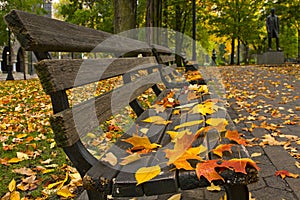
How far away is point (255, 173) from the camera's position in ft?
4.21

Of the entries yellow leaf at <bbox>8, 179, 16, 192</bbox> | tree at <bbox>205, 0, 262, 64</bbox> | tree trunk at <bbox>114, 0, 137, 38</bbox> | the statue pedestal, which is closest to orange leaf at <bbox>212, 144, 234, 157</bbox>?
yellow leaf at <bbox>8, 179, 16, 192</bbox>

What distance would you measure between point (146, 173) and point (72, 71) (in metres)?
0.61

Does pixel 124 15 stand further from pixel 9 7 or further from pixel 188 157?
pixel 9 7

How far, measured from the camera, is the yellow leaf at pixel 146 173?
4.18ft

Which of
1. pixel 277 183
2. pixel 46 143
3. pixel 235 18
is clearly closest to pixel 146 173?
pixel 277 183

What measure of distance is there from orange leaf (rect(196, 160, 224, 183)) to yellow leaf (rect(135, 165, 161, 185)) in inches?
6.8

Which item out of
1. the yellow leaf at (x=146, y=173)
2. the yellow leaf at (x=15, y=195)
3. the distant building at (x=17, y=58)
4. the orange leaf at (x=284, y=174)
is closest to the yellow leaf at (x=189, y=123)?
the yellow leaf at (x=146, y=173)

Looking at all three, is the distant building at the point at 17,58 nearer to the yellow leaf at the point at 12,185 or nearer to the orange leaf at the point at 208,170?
the yellow leaf at the point at 12,185

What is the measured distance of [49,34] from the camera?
1.37 meters

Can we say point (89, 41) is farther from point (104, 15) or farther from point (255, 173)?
point (104, 15)

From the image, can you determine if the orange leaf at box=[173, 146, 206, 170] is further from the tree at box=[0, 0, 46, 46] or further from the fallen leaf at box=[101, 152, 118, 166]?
the tree at box=[0, 0, 46, 46]

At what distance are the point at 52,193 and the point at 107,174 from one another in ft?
3.79

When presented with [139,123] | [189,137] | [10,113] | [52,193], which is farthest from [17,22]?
[10,113]

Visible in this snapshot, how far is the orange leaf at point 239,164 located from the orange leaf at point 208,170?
0.04m
